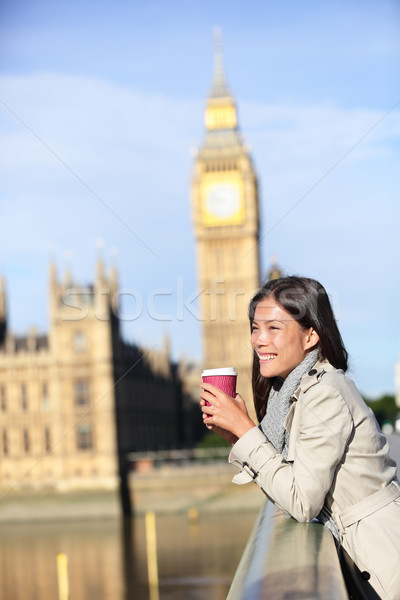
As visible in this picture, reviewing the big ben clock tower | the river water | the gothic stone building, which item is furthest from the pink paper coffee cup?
the big ben clock tower

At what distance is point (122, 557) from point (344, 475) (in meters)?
27.4

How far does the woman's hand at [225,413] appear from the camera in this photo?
8.55ft

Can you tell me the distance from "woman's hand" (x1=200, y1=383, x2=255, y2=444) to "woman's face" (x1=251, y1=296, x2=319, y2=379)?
6.0 inches

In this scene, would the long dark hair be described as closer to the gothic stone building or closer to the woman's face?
the woman's face

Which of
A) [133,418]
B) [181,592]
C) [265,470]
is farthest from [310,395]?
[133,418]

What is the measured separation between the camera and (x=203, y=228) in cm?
5247

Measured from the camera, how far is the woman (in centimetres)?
240

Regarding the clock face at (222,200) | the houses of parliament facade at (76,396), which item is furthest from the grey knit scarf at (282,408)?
the clock face at (222,200)

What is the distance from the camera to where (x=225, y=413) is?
103 inches

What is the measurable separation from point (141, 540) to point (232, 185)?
2431 centimetres

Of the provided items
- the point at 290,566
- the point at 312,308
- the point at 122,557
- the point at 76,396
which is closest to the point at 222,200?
the point at 76,396

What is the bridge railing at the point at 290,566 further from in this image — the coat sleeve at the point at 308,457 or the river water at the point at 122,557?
the river water at the point at 122,557

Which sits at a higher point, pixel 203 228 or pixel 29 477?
pixel 203 228

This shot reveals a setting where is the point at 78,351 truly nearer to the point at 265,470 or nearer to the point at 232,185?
the point at 232,185
